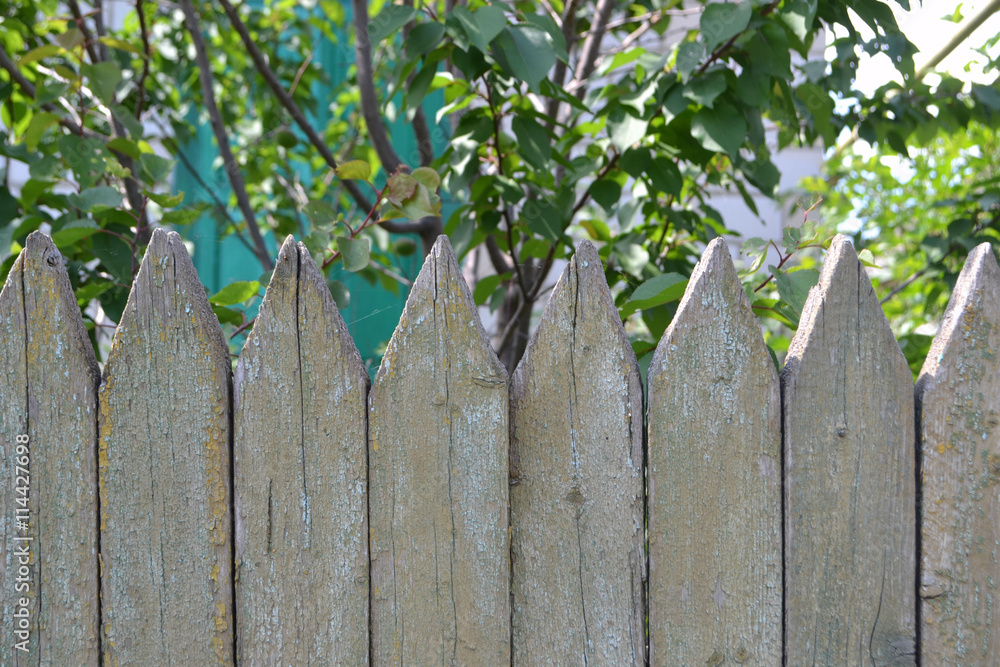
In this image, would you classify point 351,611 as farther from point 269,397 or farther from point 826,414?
point 826,414

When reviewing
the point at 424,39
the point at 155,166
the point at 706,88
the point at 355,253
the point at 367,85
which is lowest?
the point at 355,253

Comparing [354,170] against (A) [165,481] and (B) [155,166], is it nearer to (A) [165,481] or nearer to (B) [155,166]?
(B) [155,166]

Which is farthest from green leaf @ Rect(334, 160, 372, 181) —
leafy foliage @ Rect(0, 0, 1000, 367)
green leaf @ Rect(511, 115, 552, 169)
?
green leaf @ Rect(511, 115, 552, 169)

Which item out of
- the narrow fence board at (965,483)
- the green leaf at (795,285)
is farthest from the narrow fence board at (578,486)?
the narrow fence board at (965,483)

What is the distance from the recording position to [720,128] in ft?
4.64

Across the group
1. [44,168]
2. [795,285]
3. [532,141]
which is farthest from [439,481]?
[44,168]

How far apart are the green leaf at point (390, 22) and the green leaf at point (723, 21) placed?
598 millimetres

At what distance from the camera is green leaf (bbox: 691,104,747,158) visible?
139 cm

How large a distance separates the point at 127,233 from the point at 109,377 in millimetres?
734

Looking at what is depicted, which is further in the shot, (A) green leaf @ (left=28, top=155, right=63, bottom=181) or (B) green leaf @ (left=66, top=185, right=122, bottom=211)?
(A) green leaf @ (left=28, top=155, right=63, bottom=181)

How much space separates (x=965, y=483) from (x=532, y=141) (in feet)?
3.34

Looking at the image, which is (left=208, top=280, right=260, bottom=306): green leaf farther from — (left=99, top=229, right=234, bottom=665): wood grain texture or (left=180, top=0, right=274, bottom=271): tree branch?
(left=180, top=0, right=274, bottom=271): tree branch

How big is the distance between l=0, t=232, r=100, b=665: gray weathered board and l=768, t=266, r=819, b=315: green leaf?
971 mm

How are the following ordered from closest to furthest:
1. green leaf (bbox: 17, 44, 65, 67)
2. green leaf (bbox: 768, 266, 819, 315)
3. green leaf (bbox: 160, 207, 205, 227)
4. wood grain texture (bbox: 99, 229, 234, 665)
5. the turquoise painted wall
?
wood grain texture (bbox: 99, 229, 234, 665)
green leaf (bbox: 768, 266, 819, 315)
green leaf (bbox: 160, 207, 205, 227)
green leaf (bbox: 17, 44, 65, 67)
the turquoise painted wall
